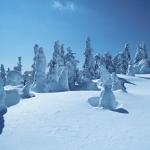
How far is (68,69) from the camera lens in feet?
200

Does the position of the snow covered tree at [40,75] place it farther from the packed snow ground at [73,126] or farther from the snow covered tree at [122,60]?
the snow covered tree at [122,60]

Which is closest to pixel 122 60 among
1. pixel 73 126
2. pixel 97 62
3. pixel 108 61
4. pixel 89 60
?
pixel 108 61

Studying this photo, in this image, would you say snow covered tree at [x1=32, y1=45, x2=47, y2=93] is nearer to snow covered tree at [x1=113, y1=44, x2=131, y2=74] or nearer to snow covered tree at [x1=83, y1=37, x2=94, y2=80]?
snow covered tree at [x1=83, y1=37, x2=94, y2=80]

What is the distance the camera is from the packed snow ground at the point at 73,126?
2302 centimetres

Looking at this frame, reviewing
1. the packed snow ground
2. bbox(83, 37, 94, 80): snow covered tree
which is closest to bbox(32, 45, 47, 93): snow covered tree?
the packed snow ground

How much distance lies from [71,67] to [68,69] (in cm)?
138

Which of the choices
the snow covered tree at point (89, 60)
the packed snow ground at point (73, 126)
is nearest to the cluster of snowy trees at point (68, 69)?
the snow covered tree at point (89, 60)

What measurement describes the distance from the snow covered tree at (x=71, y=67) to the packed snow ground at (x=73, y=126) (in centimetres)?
2551

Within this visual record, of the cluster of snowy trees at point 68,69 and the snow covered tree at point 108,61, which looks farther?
the snow covered tree at point 108,61

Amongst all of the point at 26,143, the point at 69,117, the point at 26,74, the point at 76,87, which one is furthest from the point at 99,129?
the point at 26,74

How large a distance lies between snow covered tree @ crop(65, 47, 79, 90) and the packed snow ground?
25505mm

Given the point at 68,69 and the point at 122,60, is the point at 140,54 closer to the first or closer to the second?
the point at 122,60

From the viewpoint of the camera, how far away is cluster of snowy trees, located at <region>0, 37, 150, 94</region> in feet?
164

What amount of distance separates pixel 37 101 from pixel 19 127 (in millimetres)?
8499
